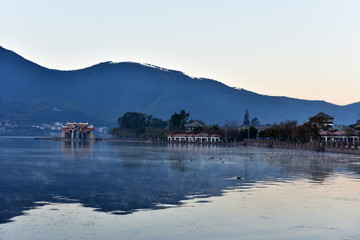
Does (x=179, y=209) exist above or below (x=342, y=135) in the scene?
below

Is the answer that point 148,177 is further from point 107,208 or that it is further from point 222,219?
point 222,219

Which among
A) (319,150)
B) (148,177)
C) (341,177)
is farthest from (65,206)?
(319,150)

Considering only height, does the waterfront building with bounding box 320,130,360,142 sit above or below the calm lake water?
above

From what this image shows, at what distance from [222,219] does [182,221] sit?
197 cm

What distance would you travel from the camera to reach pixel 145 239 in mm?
19109

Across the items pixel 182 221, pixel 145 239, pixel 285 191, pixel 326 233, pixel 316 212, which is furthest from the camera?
pixel 285 191

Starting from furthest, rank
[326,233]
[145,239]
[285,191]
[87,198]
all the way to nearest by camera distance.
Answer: [285,191], [87,198], [326,233], [145,239]

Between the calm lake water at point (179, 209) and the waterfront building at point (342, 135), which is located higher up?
the waterfront building at point (342, 135)

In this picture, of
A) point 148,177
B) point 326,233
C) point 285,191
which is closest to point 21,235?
point 326,233

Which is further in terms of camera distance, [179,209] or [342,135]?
[342,135]

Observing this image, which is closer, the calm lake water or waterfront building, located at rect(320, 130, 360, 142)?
the calm lake water

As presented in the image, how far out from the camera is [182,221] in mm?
22625

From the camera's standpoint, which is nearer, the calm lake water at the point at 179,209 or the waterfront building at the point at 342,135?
the calm lake water at the point at 179,209

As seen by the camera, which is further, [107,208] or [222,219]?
[107,208]
